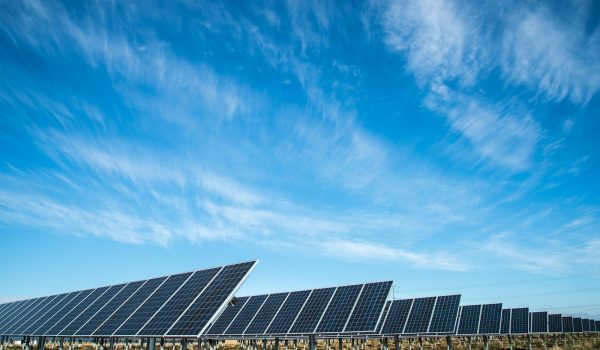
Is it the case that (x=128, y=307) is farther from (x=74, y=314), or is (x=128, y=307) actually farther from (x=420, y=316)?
(x=420, y=316)

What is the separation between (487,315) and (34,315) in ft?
181

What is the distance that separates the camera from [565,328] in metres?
72.7

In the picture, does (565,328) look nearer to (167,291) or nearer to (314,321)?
(314,321)

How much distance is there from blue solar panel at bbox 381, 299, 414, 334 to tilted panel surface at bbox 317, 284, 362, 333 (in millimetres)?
12610

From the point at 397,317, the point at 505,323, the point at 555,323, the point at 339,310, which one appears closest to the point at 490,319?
the point at 505,323

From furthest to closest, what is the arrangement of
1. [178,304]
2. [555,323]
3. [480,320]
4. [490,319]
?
[555,323] → [480,320] → [490,319] → [178,304]

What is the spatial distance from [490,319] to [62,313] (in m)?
49.9

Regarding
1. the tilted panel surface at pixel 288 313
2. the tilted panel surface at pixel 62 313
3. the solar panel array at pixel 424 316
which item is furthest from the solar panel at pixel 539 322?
the tilted panel surface at pixel 62 313

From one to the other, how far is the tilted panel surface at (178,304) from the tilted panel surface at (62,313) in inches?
626

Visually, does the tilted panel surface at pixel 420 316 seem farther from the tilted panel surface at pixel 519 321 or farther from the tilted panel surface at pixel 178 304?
the tilted panel surface at pixel 178 304

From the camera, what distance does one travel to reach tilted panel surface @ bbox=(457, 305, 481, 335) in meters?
47.3

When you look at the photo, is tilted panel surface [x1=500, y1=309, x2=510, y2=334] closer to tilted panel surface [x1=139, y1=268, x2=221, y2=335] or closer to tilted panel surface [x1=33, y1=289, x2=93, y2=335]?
tilted panel surface [x1=139, y1=268, x2=221, y2=335]

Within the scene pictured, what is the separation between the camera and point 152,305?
1047 inches

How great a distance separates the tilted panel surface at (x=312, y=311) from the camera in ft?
89.9
